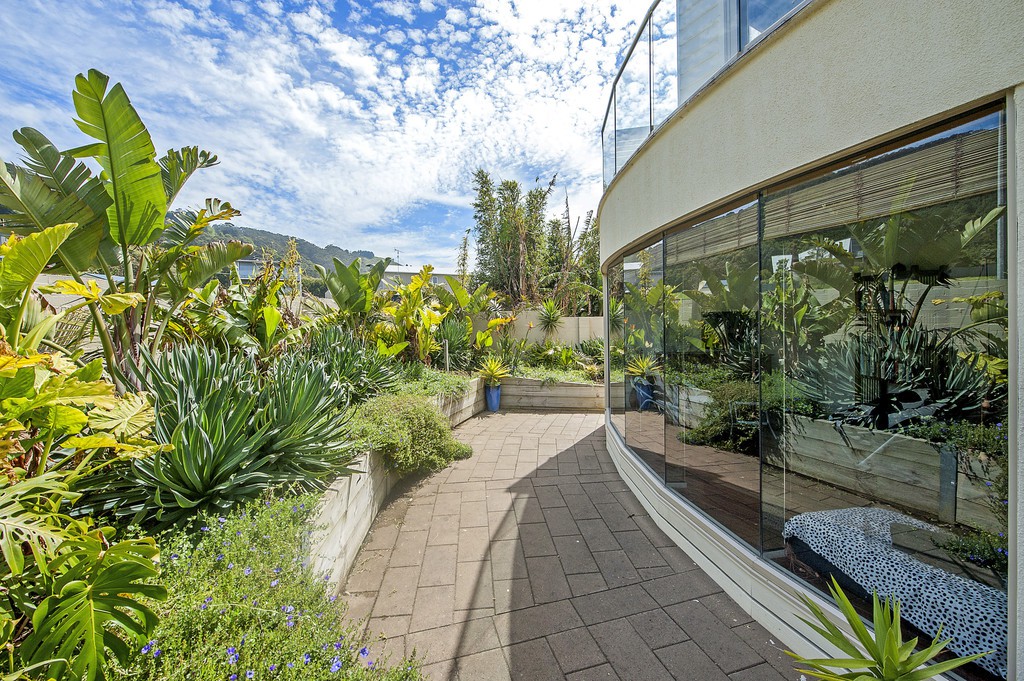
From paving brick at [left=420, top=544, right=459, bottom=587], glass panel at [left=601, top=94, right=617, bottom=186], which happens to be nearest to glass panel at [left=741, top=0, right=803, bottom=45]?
glass panel at [left=601, top=94, right=617, bottom=186]

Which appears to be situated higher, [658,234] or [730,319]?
[658,234]

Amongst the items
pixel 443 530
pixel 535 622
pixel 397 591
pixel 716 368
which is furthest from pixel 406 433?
pixel 716 368

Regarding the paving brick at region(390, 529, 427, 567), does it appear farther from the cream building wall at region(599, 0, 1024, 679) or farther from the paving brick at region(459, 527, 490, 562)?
the cream building wall at region(599, 0, 1024, 679)

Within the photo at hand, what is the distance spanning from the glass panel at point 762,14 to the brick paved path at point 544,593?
3.97m

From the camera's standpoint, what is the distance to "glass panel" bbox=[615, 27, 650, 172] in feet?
13.7

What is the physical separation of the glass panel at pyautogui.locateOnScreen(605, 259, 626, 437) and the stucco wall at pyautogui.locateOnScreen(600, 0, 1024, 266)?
2364 millimetres

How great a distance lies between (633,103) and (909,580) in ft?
16.0

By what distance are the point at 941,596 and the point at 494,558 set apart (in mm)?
2815

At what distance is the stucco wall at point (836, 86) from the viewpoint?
5.24ft

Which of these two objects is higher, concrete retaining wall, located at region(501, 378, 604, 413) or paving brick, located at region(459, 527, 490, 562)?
concrete retaining wall, located at region(501, 378, 604, 413)

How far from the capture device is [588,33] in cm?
468

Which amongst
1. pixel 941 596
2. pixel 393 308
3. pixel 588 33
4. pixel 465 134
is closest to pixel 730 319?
pixel 941 596

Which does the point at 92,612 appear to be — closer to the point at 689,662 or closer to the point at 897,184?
the point at 689,662

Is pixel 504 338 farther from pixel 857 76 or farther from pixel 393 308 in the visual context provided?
pixel 857 76
